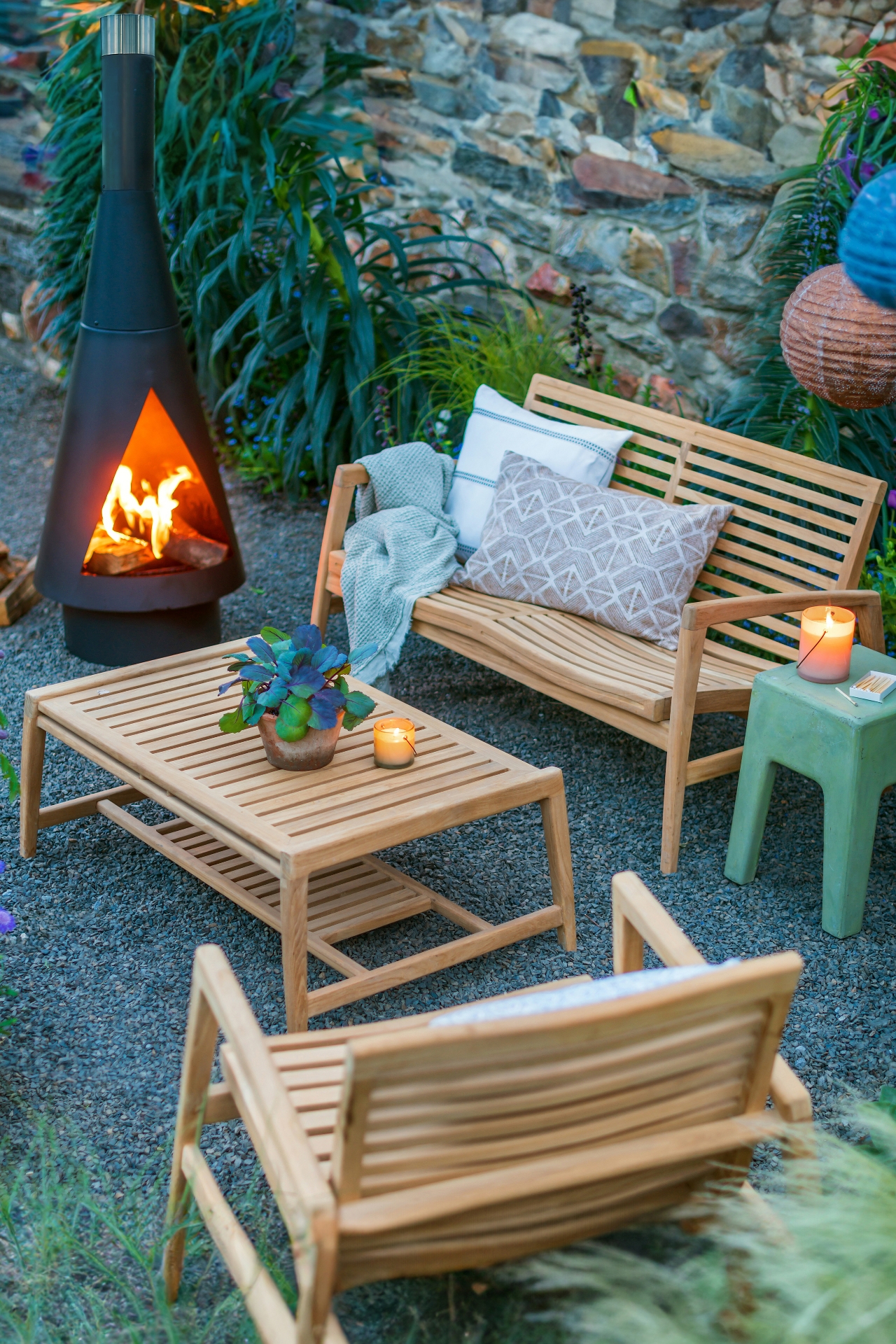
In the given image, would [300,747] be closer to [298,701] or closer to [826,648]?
[298,701]

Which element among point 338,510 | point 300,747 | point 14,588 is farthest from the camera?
point 14,588

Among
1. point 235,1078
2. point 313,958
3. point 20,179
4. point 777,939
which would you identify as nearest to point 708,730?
point 777,939

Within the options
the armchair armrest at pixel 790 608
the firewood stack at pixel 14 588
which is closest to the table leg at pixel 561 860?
the armchair armrest at pixel 790 608

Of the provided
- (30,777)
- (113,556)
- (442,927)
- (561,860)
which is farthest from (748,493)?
(30,777)

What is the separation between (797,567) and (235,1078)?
2248mm

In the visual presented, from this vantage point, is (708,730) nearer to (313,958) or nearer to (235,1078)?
(313,958)

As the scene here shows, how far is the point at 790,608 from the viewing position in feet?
9.99

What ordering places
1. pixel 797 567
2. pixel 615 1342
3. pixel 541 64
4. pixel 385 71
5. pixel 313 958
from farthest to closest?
1. pixel 385 71
2. pixel 541 64
3. pixel 797 567
4. pixel 313 958
5. pixel 615 1342

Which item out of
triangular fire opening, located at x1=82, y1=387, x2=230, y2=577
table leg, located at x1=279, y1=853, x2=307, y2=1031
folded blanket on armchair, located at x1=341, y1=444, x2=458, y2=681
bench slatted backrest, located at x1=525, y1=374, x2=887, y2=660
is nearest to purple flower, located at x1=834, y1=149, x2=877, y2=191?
bench slatted backrest, located at x1=525, y1=374, x2=887, y2=660

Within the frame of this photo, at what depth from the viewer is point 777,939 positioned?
2.83m

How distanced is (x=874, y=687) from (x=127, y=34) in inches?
93.4

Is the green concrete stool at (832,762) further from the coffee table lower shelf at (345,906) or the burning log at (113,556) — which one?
the burning log at (113,556)

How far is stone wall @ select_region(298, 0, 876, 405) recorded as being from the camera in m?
3.96

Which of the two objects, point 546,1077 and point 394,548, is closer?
point 546,1077
